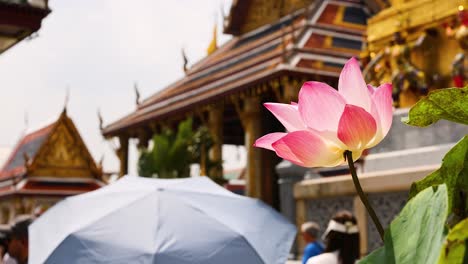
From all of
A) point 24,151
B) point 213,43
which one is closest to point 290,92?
point 213,43

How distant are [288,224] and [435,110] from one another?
9.56 ft

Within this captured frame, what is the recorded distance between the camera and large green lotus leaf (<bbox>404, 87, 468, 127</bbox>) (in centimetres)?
82

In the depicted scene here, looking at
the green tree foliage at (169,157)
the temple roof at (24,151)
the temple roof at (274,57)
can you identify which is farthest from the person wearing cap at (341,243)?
the temple roof at (24,151)

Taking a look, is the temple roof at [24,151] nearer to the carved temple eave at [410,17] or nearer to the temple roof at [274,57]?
the temple roof at [274,57]

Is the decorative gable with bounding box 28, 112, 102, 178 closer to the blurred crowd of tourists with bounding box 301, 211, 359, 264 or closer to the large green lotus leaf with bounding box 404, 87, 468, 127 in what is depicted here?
the blurred crowd of tourists with bounding box 301, 211, 359, 264

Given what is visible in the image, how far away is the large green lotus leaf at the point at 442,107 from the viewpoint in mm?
821

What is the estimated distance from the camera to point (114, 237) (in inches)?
124

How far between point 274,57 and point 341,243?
13384 mm

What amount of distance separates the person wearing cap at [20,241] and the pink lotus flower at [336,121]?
347 cm

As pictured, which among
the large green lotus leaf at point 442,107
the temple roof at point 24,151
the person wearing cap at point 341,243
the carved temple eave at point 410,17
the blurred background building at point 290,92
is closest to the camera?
the large green lotus leaf at point 442,107

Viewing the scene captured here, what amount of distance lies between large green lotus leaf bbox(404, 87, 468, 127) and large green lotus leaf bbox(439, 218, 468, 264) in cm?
20

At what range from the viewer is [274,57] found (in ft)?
54.3

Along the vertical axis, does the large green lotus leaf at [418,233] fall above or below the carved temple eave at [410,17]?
below

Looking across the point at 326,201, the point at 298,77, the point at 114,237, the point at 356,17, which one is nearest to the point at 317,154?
the point at 114,237
